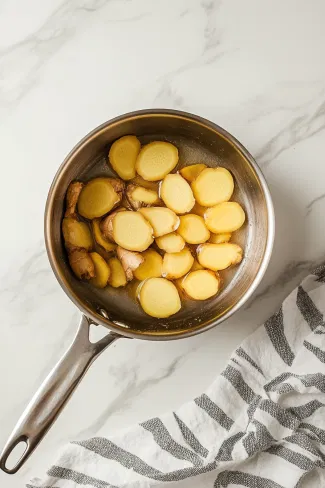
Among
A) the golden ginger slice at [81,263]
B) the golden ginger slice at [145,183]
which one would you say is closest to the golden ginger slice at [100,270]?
the golden ginger slice at [81,263]

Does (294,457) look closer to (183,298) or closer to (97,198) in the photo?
(183,298)

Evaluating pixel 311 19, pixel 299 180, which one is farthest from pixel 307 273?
pixel 311 19

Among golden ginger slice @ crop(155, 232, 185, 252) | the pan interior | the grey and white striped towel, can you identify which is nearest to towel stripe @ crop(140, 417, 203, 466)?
the grey and white striped towel

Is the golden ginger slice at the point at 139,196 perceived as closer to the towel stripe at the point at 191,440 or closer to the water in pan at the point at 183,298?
the water in pan at the point at 183,298

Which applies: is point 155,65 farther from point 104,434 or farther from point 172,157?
point 104,434

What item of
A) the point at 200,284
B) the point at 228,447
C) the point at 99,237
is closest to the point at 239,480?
the point at 228,447

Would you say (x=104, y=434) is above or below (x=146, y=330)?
below

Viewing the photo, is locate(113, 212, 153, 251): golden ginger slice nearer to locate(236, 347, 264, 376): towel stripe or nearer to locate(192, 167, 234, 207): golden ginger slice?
locate(192, 167, 234, 207): golden ginger slice
